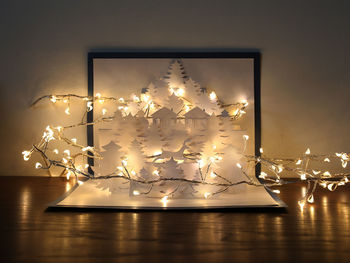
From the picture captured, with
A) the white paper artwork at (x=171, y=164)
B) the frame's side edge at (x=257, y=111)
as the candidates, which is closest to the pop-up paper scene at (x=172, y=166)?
the white paper artwork at (x=171, y=164)

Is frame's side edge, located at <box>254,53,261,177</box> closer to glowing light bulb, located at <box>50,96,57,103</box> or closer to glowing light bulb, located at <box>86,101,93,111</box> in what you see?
glowing light bulb, located at <box>86,101,93,111</box>

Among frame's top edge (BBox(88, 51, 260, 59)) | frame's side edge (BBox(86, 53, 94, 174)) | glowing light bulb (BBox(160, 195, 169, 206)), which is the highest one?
frame's top edge (BBox(88, 51, 260, 59))

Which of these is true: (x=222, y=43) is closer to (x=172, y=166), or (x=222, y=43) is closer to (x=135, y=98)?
(x=135, y=98)

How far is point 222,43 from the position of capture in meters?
1.41

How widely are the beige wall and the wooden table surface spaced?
448 mm

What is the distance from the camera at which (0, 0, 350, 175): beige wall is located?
1.40 metres

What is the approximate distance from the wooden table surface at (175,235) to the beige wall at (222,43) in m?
0.45

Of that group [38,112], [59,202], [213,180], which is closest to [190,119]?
[213,180]

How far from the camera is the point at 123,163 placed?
1.14 meters

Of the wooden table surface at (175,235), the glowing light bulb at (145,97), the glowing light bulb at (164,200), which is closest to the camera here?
the wooden table surface at (175,235)

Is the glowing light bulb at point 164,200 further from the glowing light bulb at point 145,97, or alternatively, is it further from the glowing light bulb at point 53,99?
the glowing light bulb at point 53,99

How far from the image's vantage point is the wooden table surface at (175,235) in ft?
2.26

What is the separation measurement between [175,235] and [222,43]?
878 mm

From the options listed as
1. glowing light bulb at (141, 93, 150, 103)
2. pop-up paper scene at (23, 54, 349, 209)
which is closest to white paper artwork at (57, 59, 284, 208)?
pop-up paper scene at (23, 54, 349, 209)
